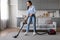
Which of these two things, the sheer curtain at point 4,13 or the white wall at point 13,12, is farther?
the white wall at point 13,12

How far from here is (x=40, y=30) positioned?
5770 mm

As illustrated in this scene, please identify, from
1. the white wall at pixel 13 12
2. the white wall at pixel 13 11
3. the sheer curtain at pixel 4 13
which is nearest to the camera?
the sheer curtain at pixel 4 13

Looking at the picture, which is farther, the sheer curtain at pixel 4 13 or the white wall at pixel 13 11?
the white wall at pixel 13 11

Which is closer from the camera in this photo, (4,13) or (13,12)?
(4,13)

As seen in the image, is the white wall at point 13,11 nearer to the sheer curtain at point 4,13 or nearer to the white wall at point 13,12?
the white wall at point 13,12

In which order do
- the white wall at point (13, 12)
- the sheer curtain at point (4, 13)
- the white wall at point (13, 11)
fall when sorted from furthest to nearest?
1. the white wall at point (13, 11)
2. the white wall at point (13, 12)
3. the sheer curtain at point (4, 13)

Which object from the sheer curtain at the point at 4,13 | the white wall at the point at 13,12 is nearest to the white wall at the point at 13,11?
the white wall at the point at 13,12

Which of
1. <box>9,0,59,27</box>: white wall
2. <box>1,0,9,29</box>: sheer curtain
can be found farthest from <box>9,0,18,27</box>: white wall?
<box>1,0,9,29</box>: sheer curtain

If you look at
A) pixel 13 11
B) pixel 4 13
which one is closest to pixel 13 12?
pixel 13 11

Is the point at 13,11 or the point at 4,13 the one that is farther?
the point at 13,11

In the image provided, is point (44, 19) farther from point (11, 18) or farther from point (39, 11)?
point (11, 18)

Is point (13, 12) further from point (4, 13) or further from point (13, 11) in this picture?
point (4, 13)

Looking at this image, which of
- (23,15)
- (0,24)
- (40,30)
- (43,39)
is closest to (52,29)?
(40,30)

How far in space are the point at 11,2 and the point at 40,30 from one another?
222cm
